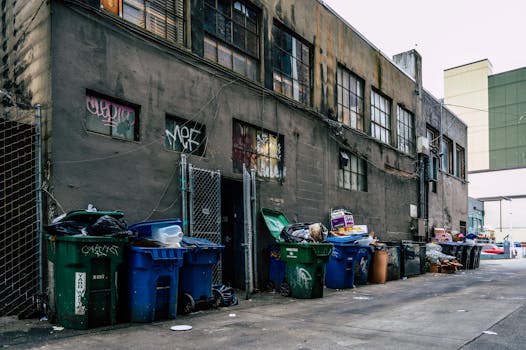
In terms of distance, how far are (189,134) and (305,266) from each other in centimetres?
344

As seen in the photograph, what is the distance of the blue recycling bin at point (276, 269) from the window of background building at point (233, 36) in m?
4.13

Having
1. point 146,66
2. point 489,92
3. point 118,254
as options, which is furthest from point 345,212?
point 489,92

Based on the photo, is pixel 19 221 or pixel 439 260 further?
pixel 439 260

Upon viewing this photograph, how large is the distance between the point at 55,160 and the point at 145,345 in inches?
121

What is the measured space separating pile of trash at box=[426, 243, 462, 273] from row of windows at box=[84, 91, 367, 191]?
26.6 ft

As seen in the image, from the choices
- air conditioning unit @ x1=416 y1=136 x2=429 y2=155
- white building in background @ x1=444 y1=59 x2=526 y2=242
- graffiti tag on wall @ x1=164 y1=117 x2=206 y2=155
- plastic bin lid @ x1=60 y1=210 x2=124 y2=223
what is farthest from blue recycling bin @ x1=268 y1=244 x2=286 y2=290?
white building in background @ x1=444 y1=59 x2=526 y2=242

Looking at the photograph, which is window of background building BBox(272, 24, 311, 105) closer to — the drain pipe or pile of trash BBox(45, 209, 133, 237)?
the drain pipe

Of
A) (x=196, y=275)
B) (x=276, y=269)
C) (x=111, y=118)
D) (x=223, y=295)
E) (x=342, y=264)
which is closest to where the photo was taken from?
(x=196, y=275)

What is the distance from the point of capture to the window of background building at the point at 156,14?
7.88 meters

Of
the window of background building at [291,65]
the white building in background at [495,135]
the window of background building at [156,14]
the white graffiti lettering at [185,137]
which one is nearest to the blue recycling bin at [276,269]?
the white graffiti lettering at [185,137]

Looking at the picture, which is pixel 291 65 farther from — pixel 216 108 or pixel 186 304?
pixel 186 304

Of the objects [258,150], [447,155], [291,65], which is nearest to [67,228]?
[258,150]

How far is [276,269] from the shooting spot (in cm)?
995

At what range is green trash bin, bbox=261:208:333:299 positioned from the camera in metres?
8.90
